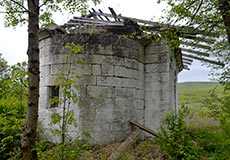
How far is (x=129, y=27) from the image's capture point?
17.8 feet

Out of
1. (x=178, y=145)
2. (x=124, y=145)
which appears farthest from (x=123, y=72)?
(x=178, y=145)

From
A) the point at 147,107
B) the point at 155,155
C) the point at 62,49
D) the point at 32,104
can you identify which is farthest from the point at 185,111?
the point at 32,104

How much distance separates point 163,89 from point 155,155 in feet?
6.43

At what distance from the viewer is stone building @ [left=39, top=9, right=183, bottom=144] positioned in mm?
4574

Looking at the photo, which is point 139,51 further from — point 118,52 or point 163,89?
point 163,89

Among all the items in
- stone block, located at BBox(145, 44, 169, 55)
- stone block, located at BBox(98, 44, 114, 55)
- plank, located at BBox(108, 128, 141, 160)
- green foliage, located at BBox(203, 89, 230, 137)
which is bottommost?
plank, located at BBox(108, 128, 141, 160)

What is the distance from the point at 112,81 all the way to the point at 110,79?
3.0 inches

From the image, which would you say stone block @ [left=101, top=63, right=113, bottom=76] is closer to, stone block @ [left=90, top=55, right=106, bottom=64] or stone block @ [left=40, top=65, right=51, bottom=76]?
stone block @ [left=90, top=55, right=106, bottom=64]

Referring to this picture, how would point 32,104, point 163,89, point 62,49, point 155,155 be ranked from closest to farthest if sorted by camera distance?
1. point 32,104
2. point 155,155
3. point 62,49
4. point 163,89

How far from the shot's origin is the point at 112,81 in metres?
4.76

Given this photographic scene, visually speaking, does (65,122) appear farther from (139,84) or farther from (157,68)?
(157,68)

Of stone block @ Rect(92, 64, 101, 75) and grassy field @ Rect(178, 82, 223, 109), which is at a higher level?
stone block @ Rect(92, 64, 101, 75)

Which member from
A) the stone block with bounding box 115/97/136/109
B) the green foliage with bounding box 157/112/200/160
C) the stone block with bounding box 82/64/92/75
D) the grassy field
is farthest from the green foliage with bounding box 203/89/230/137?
the stone block with bounding box 82/64/92/75

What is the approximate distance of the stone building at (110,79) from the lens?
4574 mm
